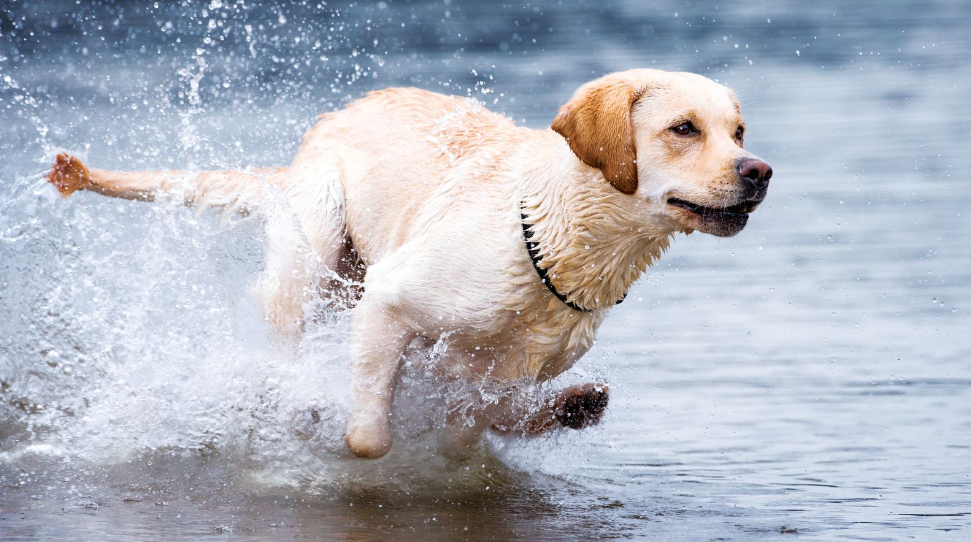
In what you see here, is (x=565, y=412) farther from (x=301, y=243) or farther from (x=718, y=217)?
(x=718, y=217)

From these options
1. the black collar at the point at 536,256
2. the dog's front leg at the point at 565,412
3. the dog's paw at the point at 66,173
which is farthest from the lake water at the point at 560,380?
the black collar at the point at 536,256

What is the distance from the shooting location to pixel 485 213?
4832mm

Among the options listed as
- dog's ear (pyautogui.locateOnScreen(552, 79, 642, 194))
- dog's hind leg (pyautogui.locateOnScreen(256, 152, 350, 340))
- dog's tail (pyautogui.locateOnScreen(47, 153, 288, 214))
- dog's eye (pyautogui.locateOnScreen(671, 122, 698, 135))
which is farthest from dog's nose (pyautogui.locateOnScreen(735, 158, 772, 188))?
dog's tail (pyautogui.locateOnScreen(47, 153, 288, 214))

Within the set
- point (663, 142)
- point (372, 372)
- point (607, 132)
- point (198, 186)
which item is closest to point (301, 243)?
point (198, 186)

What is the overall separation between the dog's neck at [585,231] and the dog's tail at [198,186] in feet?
5.40

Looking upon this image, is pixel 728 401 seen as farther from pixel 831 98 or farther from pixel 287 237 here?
pixel 831 98

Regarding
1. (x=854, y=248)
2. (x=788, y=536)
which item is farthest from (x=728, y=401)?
(x=854, y=248)

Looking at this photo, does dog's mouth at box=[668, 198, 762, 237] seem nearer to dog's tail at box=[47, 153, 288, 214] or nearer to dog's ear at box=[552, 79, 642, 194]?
dog's ear at box=[552, 79, 642, 194]

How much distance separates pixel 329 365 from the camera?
5371 mm

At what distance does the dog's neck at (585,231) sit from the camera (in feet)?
14.7

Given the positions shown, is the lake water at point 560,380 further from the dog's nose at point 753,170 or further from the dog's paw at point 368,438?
the dog's nose at point 753,170

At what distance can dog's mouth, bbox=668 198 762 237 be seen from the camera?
426 centimetres

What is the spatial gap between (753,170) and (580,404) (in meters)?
1.71

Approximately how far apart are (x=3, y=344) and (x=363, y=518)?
9.10 ft
